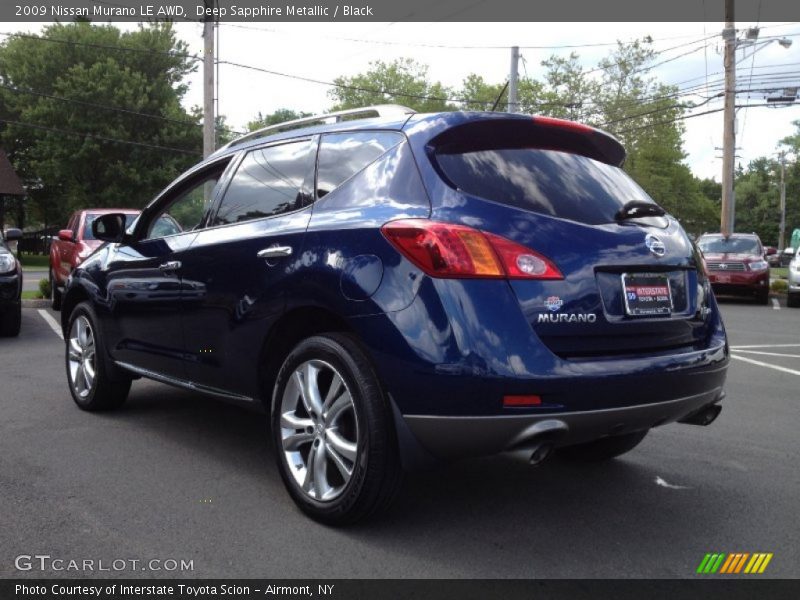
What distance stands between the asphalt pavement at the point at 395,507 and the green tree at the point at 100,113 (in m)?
34.0

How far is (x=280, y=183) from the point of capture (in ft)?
12.9

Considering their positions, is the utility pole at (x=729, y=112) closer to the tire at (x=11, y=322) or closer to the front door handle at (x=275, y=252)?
the tire at (x=11, y=322)

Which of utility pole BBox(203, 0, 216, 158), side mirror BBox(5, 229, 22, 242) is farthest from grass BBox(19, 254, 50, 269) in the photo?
side mirror BBox(5, 229, 22, 242)

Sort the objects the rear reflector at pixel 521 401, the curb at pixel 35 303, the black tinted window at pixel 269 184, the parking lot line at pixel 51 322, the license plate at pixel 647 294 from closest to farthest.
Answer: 1. the rear reflector at pixel 521 401
2. the license plate at pixel 647 294
3. the black tinted window at pixel 269 184
4. the parking lot line at pixel 51 322
5. the curb at pixel 35 303

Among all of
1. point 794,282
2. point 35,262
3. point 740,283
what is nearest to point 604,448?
point 794,282

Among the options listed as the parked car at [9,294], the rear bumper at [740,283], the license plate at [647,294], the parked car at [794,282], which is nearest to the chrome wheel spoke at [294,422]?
the license plate at [647,294]

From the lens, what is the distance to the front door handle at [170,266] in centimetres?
434

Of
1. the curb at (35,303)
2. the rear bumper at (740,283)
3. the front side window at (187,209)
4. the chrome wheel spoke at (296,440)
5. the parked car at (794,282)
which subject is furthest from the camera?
the rear bumper at (740,283)

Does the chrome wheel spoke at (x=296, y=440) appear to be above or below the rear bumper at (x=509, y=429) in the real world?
below

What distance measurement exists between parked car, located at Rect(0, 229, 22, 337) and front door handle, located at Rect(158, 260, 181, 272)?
19.2ft

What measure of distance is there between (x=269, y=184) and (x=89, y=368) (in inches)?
90.4

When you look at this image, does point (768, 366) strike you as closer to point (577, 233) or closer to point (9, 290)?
point (577, 233)

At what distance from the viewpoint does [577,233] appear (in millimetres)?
3092

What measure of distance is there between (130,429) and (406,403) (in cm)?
268
